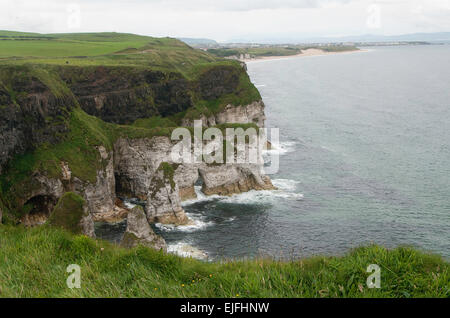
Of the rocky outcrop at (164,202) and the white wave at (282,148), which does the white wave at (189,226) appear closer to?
the rocky outcrop at (164,202)

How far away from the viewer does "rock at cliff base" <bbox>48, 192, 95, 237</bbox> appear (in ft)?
93.0

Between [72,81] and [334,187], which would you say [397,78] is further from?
[72,81]

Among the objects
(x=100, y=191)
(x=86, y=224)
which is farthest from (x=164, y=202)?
(x=86, y=224)

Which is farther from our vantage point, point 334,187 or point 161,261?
point 334,187

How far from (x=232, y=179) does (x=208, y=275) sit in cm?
4401

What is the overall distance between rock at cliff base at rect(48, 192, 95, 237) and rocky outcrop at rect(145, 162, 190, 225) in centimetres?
1535

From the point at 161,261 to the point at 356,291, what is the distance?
5669 millimetres

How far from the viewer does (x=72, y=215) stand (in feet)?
94.5

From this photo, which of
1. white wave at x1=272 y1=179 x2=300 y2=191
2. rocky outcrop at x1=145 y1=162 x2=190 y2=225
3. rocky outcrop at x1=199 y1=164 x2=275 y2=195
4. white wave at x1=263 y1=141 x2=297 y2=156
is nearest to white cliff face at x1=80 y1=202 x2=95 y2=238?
rocky outcrop at x1=145 y1=162 x2=190 y2=225

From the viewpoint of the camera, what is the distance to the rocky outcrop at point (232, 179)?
5488 cm

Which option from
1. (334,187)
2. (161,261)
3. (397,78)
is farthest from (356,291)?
(397,78)

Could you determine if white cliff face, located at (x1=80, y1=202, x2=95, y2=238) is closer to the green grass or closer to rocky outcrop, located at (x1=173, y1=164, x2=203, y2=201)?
the green grass
